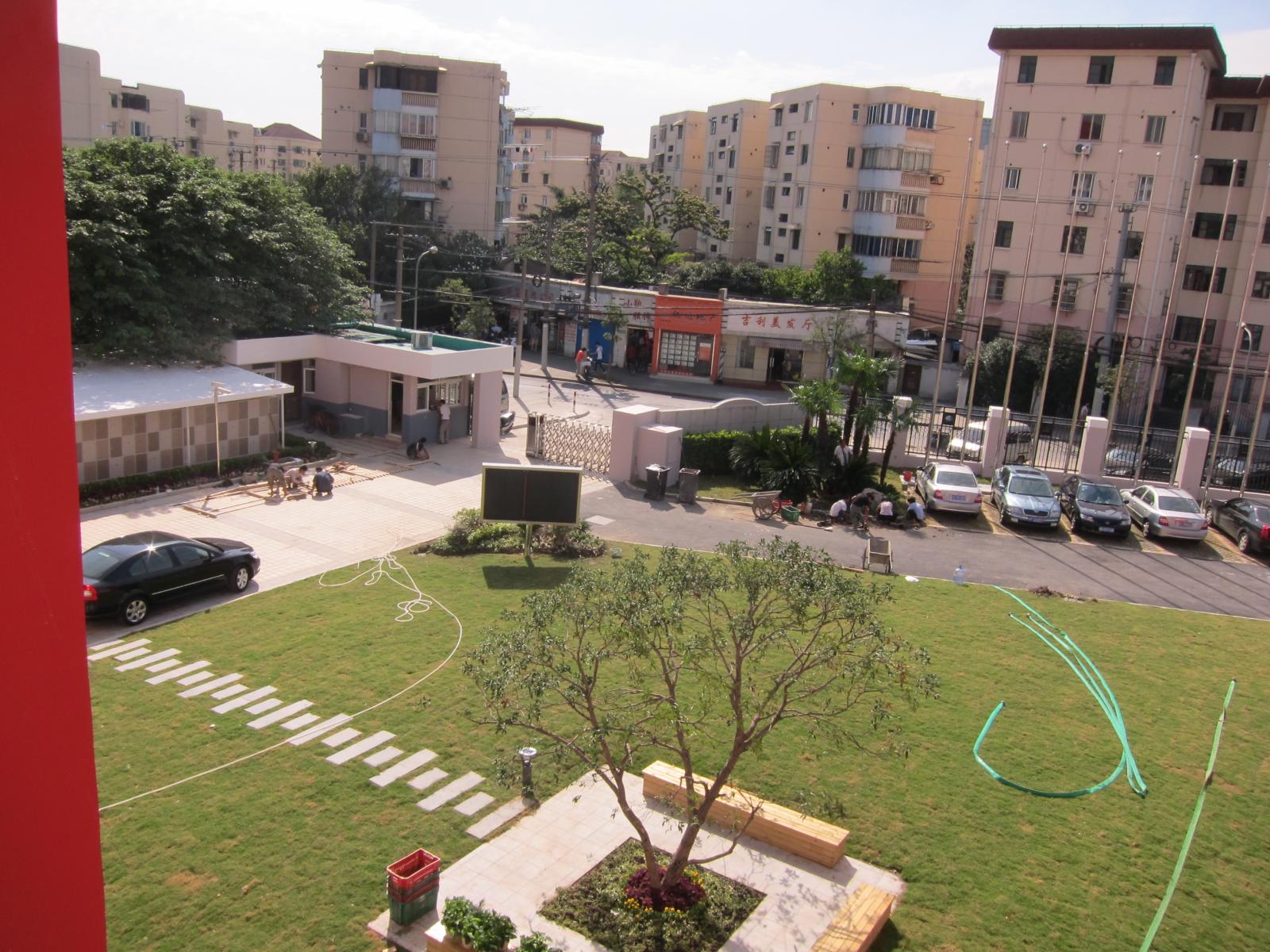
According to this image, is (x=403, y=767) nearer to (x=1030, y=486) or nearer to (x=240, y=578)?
(x=240, y=578)

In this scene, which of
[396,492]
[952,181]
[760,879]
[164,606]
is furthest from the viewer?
[952,181]

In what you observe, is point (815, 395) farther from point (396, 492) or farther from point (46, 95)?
point (46, 95)

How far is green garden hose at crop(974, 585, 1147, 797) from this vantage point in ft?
39.7

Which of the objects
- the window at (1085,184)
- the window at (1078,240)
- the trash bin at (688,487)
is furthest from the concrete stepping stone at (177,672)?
the window at (1085,184)

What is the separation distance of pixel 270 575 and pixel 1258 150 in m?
48.1

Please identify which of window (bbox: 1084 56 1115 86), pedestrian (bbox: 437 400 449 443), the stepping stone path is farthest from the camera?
window (bbox: 1084 56 1115 86)

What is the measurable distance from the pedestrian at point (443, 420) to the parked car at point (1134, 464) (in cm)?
1947

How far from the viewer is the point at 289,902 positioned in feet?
30.3

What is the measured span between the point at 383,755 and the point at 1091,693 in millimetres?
10432

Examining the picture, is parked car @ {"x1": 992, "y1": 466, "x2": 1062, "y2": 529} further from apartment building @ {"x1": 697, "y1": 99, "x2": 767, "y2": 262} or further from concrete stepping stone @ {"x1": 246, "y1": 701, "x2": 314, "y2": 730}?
apartment building @ {"x1": 697, "y1": 99, "x2": 767, "y2": 262}

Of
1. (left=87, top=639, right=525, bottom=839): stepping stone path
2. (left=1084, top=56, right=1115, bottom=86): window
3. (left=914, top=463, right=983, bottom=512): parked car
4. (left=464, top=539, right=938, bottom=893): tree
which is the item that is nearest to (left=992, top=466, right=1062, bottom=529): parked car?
(left=914, top=463, right=983, bottom=512): parked car

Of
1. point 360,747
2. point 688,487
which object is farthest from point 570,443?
point 360,747

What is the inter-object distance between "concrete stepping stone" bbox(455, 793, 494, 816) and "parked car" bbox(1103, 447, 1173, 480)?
23687mm

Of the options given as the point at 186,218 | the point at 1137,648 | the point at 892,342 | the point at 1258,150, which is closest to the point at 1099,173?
the point at 1258,150
